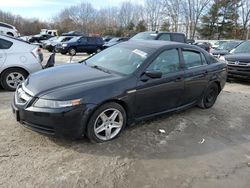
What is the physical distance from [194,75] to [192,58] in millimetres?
380

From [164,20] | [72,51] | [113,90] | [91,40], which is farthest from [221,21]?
[113,90]

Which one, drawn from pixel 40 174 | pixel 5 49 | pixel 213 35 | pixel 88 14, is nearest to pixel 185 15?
pixel 213 35

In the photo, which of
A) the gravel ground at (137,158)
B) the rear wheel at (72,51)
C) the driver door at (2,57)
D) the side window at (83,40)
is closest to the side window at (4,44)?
the driver door at (2,57)

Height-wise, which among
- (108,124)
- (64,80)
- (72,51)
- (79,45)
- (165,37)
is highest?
(165,37)

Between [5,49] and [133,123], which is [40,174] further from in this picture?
[5,49]

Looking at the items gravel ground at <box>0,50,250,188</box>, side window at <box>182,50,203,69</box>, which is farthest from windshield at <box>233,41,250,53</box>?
gravel ground at <box>0,50,250,188</box>

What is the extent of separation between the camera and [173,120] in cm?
519

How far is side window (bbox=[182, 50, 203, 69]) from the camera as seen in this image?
17.1 ft

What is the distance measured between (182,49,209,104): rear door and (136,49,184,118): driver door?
0.60ft

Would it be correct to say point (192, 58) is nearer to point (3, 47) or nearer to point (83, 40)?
point (3, 47)

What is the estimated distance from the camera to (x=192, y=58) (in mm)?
5406

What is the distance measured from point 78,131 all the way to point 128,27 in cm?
6090

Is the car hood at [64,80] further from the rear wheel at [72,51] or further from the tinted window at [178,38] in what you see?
the rear wheel at [72,51]

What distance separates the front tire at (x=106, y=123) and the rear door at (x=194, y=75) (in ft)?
5.21
